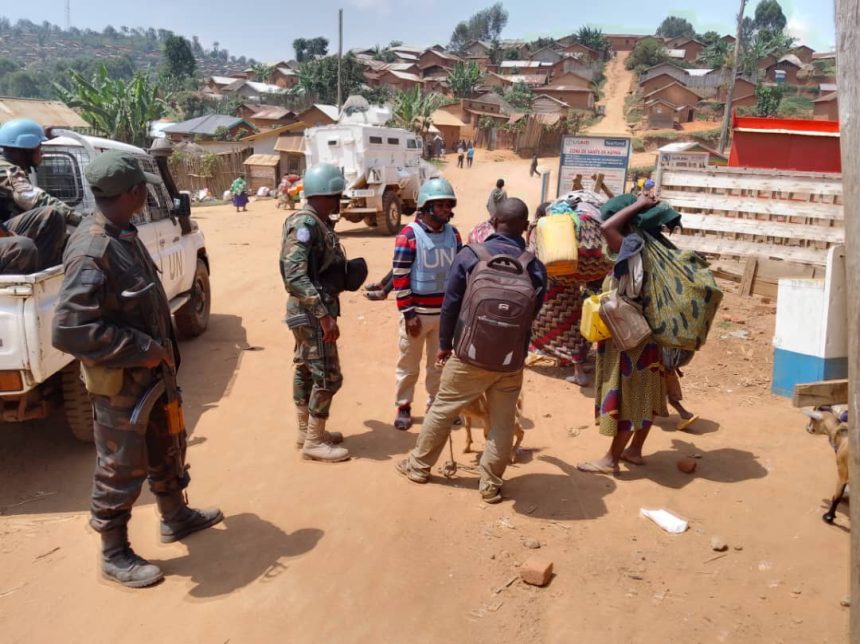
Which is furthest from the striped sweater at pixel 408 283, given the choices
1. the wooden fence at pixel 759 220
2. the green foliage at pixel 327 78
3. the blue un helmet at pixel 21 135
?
the green foliage at pixel 327 78

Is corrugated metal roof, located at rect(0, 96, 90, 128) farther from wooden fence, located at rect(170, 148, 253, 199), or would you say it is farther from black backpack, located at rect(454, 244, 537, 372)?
black backpack, located at rect(454, 244, 537, 372)

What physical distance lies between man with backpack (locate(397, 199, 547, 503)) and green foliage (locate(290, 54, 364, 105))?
49.3 metres

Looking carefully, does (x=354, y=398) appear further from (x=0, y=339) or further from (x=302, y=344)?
(x=0, y=339)

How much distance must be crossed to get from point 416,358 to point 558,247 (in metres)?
1.31

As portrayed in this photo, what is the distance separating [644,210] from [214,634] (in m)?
3.24

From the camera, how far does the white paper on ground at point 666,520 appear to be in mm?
3625

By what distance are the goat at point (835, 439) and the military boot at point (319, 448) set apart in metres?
2.91

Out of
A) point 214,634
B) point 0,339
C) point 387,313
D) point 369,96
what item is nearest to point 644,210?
point 214,634

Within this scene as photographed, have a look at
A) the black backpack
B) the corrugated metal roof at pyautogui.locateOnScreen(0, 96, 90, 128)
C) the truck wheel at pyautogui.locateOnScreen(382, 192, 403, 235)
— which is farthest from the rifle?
the corrugated metal roof at pyautogui.locateOnScreen(0, 96, 90, 128)

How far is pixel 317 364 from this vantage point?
4.15 m

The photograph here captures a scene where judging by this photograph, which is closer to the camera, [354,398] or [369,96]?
[354,398]

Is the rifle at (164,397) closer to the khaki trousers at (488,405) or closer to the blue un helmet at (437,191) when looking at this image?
the khaki trousers at (488,405)

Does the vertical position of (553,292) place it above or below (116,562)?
above

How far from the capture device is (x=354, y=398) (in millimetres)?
5684
